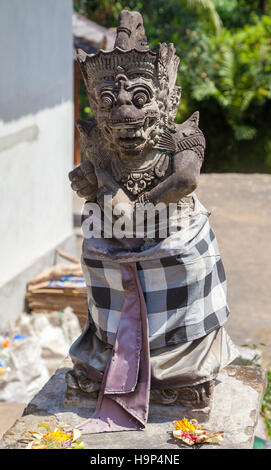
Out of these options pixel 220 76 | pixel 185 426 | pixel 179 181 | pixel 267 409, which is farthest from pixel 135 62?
pixel 220 76

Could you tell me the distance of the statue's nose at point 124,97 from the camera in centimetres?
295

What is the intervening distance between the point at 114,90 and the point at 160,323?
3.68 feet

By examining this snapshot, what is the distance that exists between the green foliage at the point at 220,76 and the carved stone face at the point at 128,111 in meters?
10.4

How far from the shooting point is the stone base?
120 inches

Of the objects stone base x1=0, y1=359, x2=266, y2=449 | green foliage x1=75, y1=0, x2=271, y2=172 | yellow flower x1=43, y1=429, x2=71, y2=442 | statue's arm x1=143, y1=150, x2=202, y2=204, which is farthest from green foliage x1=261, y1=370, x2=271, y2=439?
green foliage x1=75, y1=0, x2=271, y2=172

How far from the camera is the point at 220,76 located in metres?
14.2

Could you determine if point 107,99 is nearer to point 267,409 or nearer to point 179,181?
point 179,181

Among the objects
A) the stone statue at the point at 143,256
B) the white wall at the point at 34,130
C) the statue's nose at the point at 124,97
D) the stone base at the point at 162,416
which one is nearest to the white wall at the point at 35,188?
the white wall at the point at 34,130

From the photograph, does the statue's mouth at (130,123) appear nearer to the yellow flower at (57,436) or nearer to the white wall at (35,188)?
the yellow flower at (57,436)

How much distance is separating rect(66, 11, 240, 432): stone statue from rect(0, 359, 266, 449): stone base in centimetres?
6

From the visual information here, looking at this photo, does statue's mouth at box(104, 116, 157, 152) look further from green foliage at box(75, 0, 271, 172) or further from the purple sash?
green foliage at box(75, 0, 271, 172)

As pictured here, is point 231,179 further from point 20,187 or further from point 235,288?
point 20,187

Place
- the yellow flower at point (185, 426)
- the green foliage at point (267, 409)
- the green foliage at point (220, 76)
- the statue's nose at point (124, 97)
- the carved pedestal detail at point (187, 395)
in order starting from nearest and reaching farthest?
the statue's nose at point (124, 97)
the yellow flower at point (185, 426)
the carved pedestal detail at point (187, 395)
the green foliage at point (267, 409)
the green foliage at point (220, 76)

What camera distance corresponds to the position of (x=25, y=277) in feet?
19.5
